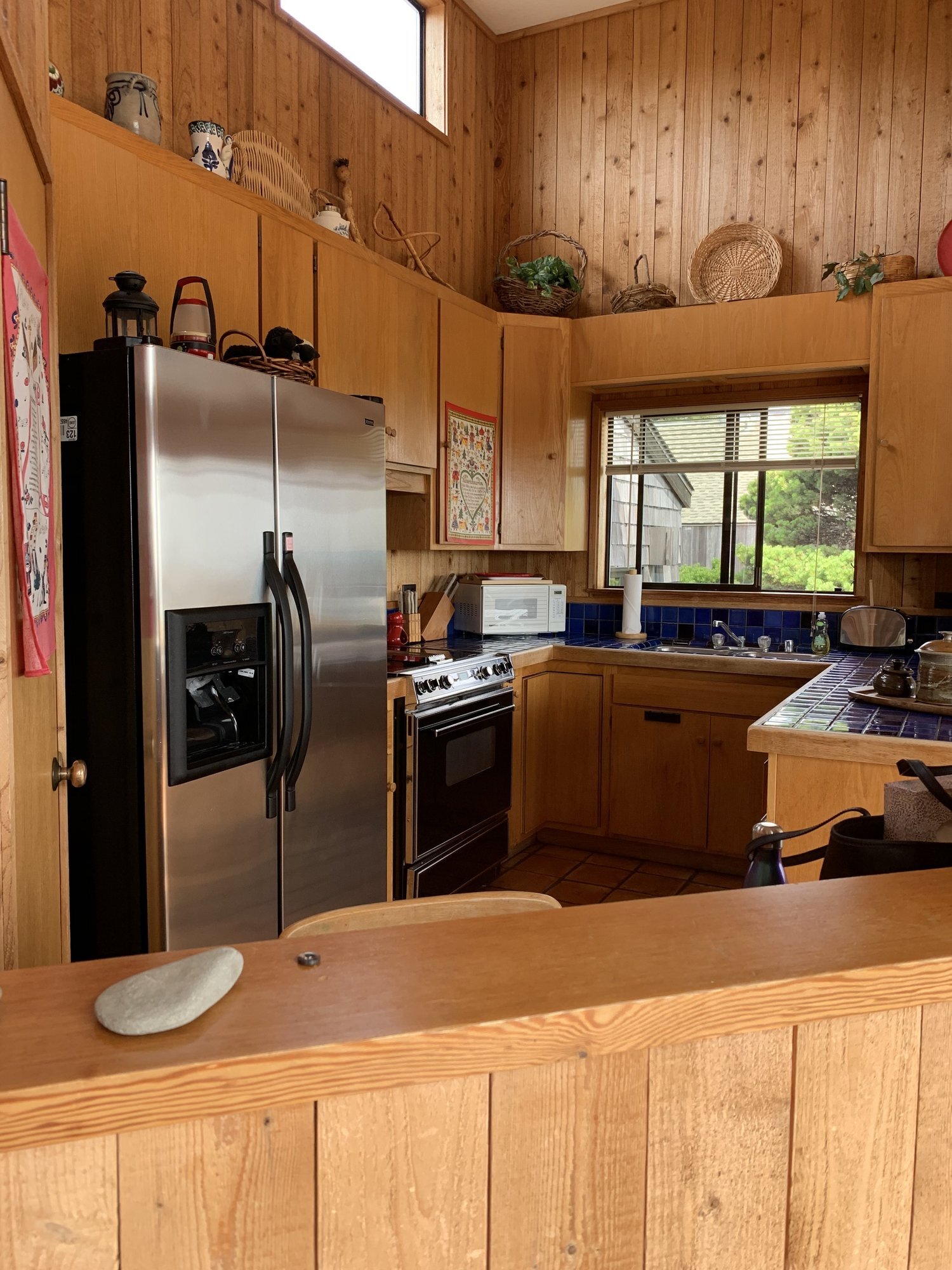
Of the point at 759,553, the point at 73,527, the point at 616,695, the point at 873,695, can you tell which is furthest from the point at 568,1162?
the point at 759,553

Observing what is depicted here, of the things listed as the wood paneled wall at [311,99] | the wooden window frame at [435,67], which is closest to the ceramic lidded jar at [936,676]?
the wood paneled wall at [311,99]

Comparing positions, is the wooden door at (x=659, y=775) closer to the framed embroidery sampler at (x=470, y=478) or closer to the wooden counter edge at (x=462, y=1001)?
the framed embroidery sampler at (x=470, y=478)

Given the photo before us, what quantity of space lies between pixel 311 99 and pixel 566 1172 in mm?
→ 3830

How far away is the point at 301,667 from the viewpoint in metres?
2.38

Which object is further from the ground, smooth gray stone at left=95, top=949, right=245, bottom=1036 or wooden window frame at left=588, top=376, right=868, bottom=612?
wooden window frame at left=588, top=376, right=868, bottom=612

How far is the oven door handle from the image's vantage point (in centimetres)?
326

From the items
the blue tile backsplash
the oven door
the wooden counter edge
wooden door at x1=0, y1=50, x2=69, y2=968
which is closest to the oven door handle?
the oven door

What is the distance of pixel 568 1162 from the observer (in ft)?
2.46

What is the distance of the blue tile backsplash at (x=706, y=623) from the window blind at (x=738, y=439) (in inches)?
26.1

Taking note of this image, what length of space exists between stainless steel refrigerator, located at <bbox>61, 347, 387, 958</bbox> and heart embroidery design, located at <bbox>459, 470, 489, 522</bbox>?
155 centimetres

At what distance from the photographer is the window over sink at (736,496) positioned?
4.29 m

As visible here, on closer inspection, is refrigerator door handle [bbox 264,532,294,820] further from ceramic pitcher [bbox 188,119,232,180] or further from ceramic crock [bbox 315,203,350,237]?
ceramic crock [bbox 315,203,350,237]

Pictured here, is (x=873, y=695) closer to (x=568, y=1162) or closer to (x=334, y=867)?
(x=334, y=867)

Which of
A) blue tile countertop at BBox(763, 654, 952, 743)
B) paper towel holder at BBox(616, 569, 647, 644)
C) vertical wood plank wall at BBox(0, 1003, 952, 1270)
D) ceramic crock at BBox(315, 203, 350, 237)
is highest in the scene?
ceramic crock at BBox(315, 203, 350, 237)
